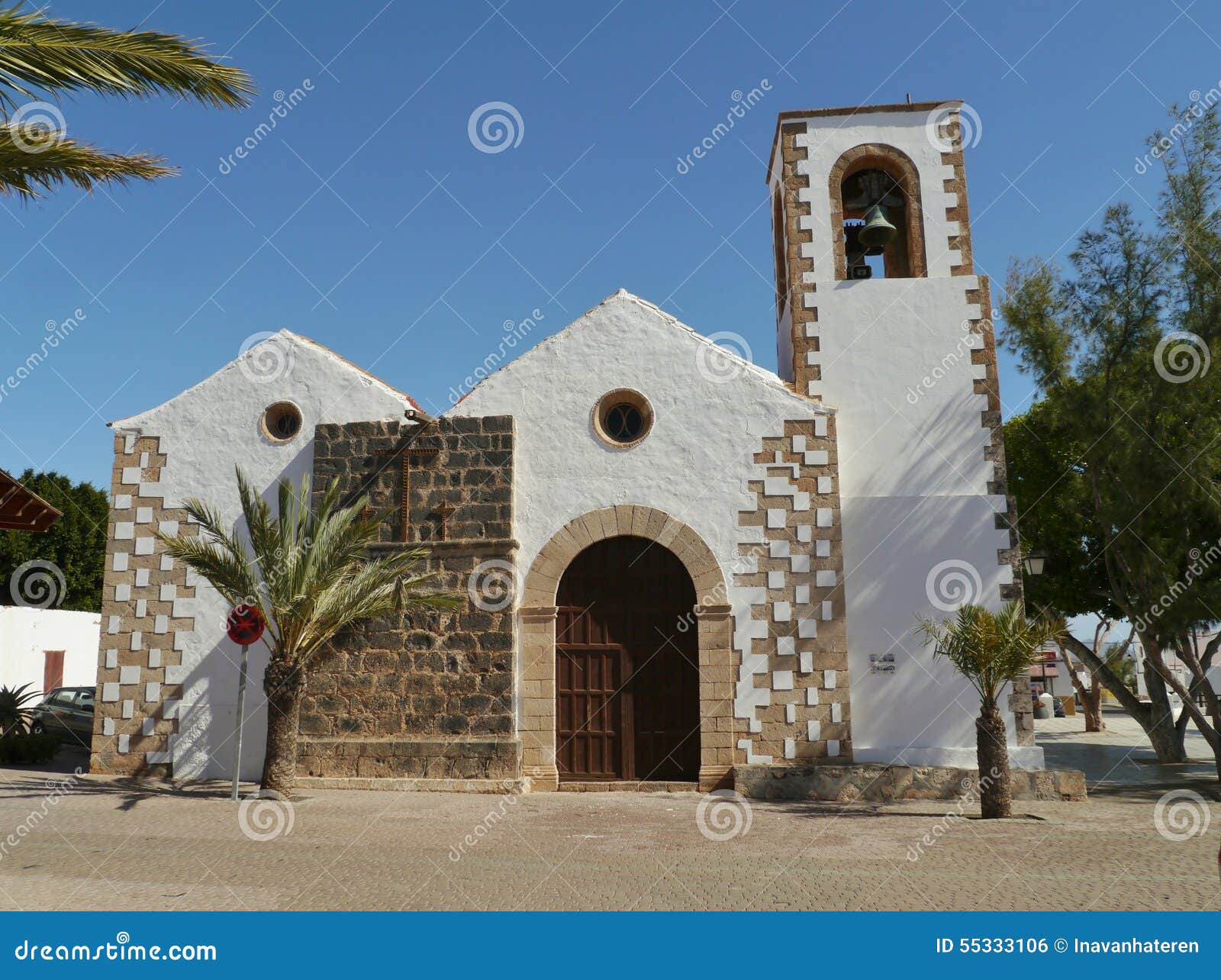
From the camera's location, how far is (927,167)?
13469 millimetres

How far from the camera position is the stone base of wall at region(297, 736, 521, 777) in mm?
11836

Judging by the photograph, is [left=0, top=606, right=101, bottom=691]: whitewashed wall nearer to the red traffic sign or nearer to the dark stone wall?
the dark stone wall

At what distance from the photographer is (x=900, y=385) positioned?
42.2 ft

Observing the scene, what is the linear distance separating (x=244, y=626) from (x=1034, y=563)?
9.99 metres

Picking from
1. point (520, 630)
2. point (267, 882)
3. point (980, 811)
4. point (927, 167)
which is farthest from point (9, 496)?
point (927, 167)

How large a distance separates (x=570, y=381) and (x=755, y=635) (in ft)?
13.5

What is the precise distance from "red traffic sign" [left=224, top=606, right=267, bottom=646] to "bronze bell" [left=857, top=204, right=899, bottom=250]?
9117mm

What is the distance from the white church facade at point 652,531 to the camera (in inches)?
472
